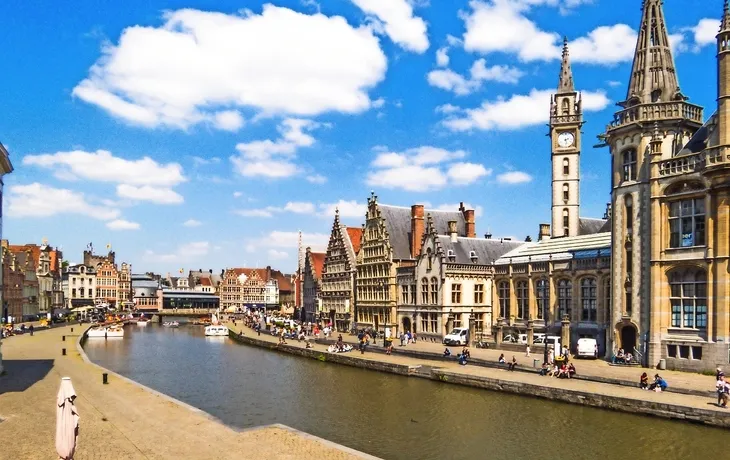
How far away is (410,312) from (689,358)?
35.0 meters

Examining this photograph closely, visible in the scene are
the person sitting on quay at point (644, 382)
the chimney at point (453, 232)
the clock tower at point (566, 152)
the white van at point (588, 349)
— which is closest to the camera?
the person sitting on quay at point (644, 382)

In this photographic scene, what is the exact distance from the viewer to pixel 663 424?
2972 cm

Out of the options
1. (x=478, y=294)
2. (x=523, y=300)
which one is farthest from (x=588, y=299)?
(x=478, y=294)

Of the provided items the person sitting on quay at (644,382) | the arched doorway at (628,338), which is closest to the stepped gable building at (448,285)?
the arched doorway at (628,338)

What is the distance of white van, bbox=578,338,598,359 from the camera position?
4684cm

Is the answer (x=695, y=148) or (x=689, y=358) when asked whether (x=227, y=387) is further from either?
(x=695, y=148)

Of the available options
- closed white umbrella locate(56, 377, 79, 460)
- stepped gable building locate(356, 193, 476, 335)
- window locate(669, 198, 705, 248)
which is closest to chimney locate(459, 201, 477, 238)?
stepped gable building locate(356, 193, 476, 335)

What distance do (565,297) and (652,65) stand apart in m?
20.2

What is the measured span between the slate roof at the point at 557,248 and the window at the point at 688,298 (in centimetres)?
1026

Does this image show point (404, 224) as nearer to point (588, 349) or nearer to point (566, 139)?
point (566, 139)

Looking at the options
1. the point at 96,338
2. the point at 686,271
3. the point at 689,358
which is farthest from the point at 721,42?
the point at 96,338

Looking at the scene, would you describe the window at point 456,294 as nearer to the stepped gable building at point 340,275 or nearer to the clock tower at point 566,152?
the clock tower at point 566,152

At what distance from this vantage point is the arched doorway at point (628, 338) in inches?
1752

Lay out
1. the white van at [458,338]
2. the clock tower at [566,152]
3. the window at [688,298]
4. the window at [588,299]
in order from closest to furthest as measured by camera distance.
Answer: the window at [688,298] → the window at [588,299] → the white van at [458,338] → the clock tower at [566,152]
